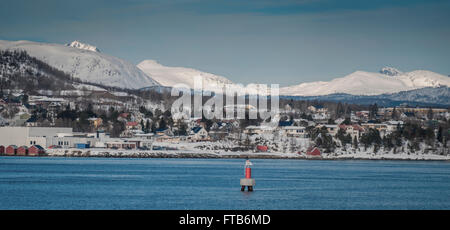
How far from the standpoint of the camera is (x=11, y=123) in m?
99.0

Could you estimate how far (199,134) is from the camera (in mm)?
94250

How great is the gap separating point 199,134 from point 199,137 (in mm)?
994

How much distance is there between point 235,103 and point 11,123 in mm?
64257

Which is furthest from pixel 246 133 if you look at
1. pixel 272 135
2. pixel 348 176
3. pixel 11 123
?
pixel 348 176

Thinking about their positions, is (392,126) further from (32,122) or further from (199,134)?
(32,122)

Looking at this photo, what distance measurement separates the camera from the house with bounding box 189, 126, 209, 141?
92.6 m

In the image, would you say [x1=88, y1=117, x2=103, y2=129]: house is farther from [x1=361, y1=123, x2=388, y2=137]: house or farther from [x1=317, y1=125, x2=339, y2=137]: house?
[x1=361, y1=123, x2=388, y2=137]: house

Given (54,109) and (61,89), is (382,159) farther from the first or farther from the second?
(61,89)

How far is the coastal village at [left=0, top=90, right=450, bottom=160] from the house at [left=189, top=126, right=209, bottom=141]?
4.6 inches

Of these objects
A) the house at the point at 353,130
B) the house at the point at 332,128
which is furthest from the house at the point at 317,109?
the house at the point at 332,128

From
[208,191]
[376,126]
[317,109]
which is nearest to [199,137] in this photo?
[376,126]

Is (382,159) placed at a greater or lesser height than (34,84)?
lesser

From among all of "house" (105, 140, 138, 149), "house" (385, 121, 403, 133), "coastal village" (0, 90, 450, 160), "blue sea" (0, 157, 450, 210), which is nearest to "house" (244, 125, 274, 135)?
"coastal village" (0, 90, 450, 160)

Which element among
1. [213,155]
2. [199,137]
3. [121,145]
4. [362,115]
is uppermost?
[362,115]
